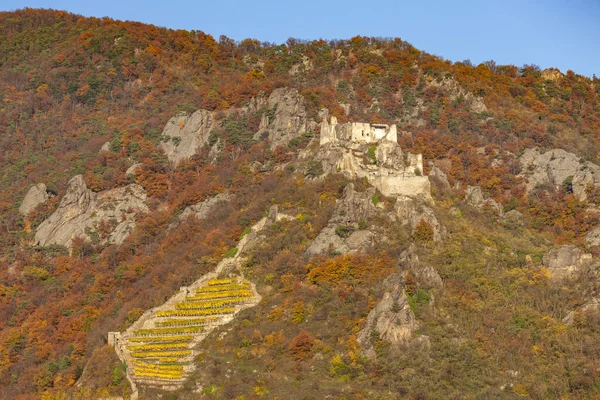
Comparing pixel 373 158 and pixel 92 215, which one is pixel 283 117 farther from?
pixel 92 215

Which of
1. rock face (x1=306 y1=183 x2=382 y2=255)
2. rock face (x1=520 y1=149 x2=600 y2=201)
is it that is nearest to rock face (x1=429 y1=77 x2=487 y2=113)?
rock face (x1=520 y1=149 x2=600 y2=201)

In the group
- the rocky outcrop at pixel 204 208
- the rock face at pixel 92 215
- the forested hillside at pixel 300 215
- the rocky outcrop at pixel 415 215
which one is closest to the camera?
the forested hillside at pixel 300 215

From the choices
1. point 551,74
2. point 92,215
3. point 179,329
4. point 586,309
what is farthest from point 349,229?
point 551,74

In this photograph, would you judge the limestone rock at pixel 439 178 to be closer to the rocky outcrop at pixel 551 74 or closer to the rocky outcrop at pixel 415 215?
the rocky outcrop at pixel 415 215

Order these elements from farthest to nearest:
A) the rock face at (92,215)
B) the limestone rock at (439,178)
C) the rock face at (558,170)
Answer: the rock face at (92,215) < the rock face at (558,170) < the limestone rock at (439,178)

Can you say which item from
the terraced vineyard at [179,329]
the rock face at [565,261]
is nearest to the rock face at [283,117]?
the terraced vineyard at [179,329]

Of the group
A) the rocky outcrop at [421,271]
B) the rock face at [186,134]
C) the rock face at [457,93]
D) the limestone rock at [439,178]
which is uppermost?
the rock face at [457,93]

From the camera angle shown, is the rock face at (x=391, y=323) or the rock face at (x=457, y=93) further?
the rock face at (x=457, y=93)
